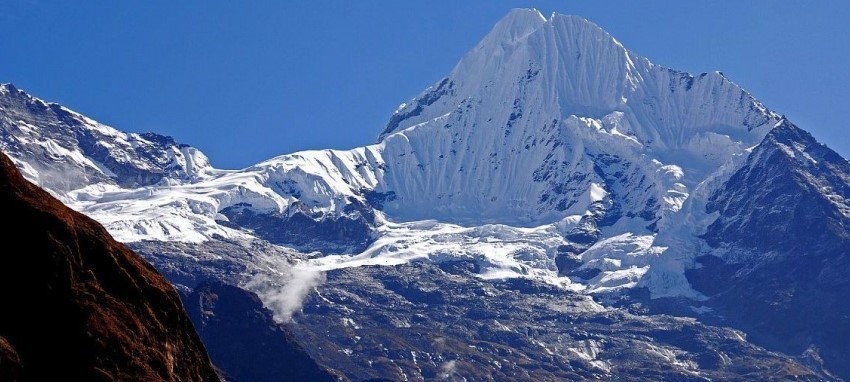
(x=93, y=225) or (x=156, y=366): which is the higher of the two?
(x=93, y=225)

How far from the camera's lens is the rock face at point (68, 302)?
240ft

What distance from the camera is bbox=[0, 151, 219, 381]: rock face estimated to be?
240 ft

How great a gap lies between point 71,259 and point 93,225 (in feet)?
14.6

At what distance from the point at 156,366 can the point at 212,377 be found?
8.17 metres

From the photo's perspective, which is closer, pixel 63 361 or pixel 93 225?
pixel 63 361

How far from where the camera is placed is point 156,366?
258ft

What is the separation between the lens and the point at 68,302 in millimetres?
75000

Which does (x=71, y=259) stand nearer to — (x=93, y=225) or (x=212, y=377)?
(x=93, y=225)

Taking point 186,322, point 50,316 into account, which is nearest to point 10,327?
point 50,316

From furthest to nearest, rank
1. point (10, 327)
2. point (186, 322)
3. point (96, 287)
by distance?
point (186, 322) < point (96, 287) < point (10, 327)

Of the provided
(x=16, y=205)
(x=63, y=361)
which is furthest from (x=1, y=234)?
(x=63, y=361)

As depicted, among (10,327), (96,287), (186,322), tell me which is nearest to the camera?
(10,327)

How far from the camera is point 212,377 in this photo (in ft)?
284

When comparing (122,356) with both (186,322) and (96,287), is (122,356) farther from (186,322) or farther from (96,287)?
(186,322)
